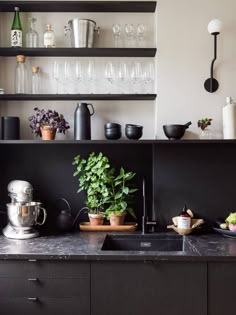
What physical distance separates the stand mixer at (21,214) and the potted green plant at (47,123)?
0.38 m

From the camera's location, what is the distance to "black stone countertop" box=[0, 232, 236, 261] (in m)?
1.98

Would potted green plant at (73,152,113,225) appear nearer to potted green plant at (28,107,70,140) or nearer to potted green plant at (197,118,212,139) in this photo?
potted green plant at (28,107,70,140)

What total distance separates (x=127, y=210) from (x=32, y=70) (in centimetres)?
124

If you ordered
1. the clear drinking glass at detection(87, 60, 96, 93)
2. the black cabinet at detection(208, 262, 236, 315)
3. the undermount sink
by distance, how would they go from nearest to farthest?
the black cabinet at detection(208, 262, 236, 315) → the undermount sink → the clear drinking glass at detection(87, 60, 96, 93)

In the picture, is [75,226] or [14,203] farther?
[75,226]

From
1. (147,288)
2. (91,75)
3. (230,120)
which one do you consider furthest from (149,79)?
(147,288)

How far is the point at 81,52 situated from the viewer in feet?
8.57

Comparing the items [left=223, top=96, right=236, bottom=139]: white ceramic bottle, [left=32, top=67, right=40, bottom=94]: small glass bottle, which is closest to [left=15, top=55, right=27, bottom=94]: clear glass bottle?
[left=32, top=67, right=40, bottom=94]: small glass bottle

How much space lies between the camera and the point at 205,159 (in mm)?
2596

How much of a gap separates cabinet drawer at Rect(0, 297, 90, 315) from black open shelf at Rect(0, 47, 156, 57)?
5.34 ft

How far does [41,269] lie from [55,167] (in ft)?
2.97

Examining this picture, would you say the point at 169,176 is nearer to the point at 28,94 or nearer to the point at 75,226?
the point at 75,226

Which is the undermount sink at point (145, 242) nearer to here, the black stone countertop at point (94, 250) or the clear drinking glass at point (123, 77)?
the black stone countertop at point (94, 250)

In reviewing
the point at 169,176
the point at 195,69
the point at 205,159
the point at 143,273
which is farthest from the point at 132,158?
the point at 143,273
